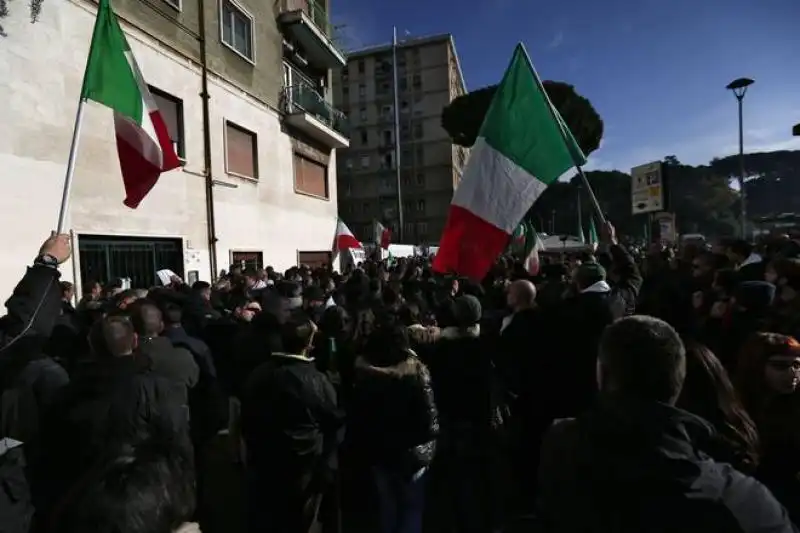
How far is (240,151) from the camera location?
1292 centimetres

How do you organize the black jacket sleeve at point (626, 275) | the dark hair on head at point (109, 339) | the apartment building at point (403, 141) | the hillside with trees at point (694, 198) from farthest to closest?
1. the hillside with trees at point (694, 198)
2. the apartment building at point (403, 141)
3. the black jacket sleeve at point (626, 275)
4. the dark hair on head at point (109, 339)

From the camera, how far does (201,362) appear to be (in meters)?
3.88

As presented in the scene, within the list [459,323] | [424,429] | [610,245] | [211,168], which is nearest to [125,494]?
[424,429]

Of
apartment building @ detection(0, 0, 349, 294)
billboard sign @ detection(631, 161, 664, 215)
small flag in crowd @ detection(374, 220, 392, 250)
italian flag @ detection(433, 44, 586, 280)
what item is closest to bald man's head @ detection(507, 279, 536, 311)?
italian flag @ detection(433, 44, 586, 280)

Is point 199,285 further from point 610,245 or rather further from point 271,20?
point 271,20

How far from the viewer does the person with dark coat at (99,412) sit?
2.27 metres

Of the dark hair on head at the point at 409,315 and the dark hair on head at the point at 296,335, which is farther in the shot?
the dark hair on head at the point at 409,315

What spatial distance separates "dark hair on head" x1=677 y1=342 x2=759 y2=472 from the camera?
1.84 metres

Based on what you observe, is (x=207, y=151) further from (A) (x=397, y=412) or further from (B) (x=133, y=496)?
(B) (x=133, y=496)

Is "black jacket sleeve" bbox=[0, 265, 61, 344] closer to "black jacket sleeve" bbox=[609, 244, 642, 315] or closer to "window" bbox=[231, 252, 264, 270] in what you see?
"black jacket sleeve" bbox=[609, 244, 642, 315]

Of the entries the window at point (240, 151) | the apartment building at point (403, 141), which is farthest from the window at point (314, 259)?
the apartment building at point (403, 141)

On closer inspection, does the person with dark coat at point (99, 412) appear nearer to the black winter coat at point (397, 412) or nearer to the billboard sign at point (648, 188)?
the black winter coat at point (397, 412)

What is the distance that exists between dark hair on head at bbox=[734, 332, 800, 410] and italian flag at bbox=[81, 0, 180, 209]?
470 cm

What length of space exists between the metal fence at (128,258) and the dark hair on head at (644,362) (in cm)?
Result: 823
